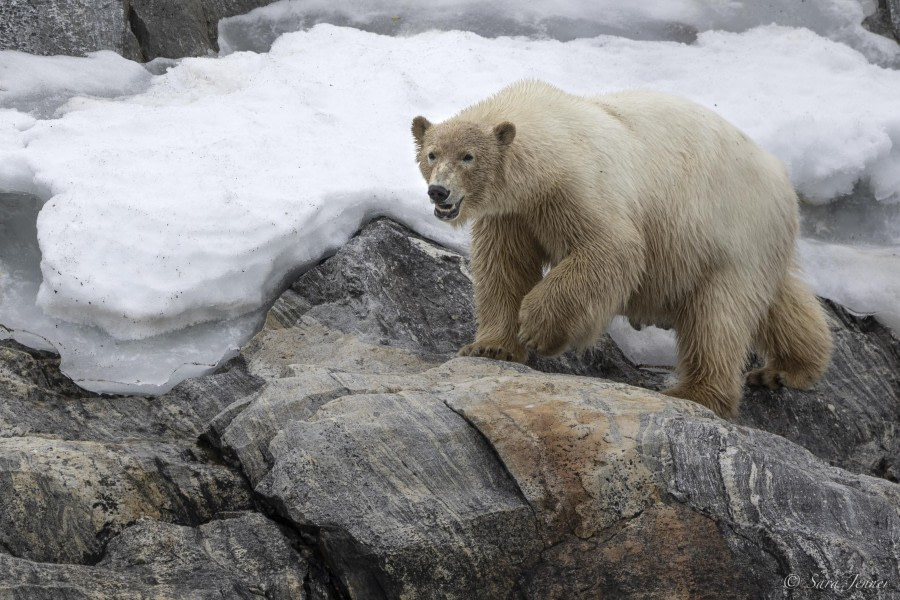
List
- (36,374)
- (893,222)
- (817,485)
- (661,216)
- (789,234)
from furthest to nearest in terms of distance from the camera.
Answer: (893,222) < (789,234) < (661,216) < (36,374) < (817,485)

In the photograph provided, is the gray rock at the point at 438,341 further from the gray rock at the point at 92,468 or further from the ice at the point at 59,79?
the ice at the point at 59,79

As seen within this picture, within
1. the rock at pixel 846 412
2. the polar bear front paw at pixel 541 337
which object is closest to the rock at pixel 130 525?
the polar bear front paw at pixel 541 337

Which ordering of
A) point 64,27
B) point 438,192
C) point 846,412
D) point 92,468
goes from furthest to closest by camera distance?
point 64,27 < point 846,412 < point 438,192 < point 92,468

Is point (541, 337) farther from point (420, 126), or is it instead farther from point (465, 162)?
point (420, 126)

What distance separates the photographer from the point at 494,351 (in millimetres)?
6352

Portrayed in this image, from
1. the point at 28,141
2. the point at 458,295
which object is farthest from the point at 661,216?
the point at 28,141

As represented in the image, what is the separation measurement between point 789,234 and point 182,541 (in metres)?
4.67

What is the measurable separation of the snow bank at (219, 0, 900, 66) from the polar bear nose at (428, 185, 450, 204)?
17.5ft

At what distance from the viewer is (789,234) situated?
698cm

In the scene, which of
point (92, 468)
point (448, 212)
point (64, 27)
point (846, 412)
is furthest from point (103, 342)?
point (846, 412)

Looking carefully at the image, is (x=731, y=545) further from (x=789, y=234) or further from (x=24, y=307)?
(x=24, y=307)

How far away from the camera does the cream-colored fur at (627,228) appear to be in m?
5.95

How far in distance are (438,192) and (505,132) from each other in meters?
0.55

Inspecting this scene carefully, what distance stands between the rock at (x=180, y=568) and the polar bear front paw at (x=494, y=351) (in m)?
2.16
